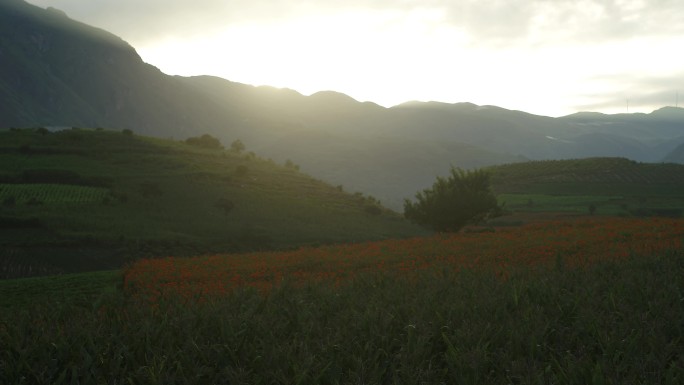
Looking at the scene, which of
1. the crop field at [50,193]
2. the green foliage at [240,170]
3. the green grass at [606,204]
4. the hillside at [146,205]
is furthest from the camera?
the green foliage at [240,170]

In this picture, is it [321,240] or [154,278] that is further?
[321,240]

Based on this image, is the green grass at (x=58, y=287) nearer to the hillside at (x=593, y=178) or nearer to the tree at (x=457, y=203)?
the tree at (x=457, y=203)

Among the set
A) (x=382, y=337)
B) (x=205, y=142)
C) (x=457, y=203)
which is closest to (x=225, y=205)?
(x=457, y=203)

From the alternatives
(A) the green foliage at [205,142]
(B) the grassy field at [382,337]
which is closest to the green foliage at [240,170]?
(A) the green foliage at [205,142]

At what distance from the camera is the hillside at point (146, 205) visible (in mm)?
49031

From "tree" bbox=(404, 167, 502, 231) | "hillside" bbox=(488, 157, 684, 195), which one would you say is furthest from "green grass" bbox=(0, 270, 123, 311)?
"hillside" bbox=(488, 157, 684, 195)

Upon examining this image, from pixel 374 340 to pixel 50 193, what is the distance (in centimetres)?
6716

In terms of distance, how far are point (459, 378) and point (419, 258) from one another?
17185mm

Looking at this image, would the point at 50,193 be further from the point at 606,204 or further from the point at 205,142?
the point at 606,204

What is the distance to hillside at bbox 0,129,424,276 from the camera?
49.0 m

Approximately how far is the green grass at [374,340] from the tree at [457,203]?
36686mm

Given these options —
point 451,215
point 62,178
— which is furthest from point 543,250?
point 62,178

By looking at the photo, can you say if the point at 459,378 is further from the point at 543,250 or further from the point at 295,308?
the point at 543,250

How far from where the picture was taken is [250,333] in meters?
8.30
